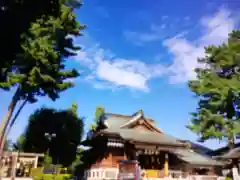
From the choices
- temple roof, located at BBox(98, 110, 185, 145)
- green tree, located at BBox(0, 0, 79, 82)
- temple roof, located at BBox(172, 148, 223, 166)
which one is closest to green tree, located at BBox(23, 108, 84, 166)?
temple roof, located at BBox(98, 110, 185, 145)

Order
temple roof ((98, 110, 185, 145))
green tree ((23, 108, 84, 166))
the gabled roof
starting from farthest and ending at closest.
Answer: green tree ((23, 108, 84, 166)) < the gabled roof < temple roof ((98, 110, 185, 145))

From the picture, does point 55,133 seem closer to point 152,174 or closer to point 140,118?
point 140,118

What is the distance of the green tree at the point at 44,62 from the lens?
18.5m

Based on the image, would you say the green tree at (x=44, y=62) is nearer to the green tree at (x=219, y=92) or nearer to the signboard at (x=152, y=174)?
the signboard at (x=152, y=174)

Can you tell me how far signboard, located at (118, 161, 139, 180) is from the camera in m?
15.6

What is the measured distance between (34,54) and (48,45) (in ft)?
5.37

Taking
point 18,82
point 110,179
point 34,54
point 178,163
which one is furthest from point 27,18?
point 178,163

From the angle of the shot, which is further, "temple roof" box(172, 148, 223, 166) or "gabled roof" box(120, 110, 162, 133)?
"gabled roof" box(120, 110, 162, 133)

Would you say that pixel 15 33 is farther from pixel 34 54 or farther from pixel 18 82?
pixel 18 82

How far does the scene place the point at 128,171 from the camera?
16.8 m

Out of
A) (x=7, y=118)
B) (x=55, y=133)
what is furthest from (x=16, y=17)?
(x=55, y=133)

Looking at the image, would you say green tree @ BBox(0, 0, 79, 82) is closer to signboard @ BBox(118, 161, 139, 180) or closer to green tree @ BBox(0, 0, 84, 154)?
green tree @ BBox(0, 0, 84, 154)

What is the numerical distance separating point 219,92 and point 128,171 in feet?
56.2

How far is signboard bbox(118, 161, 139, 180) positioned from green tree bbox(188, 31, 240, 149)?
1414 centimetres
